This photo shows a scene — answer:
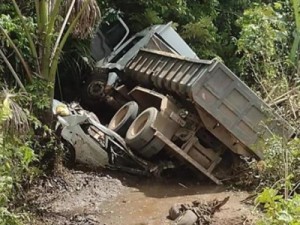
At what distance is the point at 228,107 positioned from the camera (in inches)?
341

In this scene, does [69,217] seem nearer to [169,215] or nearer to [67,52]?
[169,215]

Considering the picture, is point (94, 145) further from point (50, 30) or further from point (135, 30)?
point (135, 30)

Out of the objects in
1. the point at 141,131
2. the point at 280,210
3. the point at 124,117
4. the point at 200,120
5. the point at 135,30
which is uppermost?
the point at 280,210

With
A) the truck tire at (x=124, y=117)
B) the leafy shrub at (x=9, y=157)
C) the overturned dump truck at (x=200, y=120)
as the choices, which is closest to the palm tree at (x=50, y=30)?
the leafy shrub at (x=9, y=157)

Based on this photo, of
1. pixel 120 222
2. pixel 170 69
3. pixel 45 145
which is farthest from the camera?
pixel 170 69

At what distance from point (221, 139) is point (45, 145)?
8.48 feet

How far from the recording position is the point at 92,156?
884 cm

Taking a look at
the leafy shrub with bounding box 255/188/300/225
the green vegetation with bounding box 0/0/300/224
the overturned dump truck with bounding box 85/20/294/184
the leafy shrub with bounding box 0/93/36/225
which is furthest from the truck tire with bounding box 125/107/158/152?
the leafy shrub with bounding box 255/188/300/225

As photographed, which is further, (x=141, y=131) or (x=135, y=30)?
(x=135, y=30)

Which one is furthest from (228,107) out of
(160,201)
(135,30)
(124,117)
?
(135,30)

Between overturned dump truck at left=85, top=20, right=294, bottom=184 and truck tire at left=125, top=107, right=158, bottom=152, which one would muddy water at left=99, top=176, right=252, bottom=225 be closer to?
overturned dump truck at left=85, top=20, right=294, bottom=184

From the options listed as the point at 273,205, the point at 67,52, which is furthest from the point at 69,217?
the point at 67,52

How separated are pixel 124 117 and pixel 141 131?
1.00 m

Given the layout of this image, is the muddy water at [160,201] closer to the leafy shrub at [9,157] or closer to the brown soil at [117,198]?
the brown soil at [117,198]
